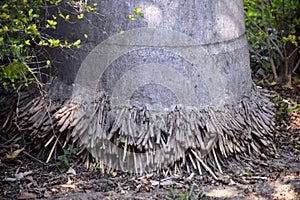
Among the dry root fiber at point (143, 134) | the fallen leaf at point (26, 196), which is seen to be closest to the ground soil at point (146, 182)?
the fallen leaf at point (26, 196)

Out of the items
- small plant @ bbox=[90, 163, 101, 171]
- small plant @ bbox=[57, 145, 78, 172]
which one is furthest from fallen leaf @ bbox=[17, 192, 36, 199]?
small plant @ bbox=[90, 163, 101, 171]

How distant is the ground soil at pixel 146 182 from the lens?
353 cm

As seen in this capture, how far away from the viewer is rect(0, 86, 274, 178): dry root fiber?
3775mm

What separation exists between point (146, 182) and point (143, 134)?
371mm

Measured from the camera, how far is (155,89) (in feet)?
12.6

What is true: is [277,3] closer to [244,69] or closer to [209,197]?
[244,69]

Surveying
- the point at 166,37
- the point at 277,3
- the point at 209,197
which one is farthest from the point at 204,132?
the point at 277,3

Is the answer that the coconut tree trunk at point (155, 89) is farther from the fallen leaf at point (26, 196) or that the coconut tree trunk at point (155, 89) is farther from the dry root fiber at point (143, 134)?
the fallen leaf at point (26, 196)

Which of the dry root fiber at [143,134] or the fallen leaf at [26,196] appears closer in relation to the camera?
the fallen leaf at [26,196]

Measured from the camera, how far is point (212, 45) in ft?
12.9

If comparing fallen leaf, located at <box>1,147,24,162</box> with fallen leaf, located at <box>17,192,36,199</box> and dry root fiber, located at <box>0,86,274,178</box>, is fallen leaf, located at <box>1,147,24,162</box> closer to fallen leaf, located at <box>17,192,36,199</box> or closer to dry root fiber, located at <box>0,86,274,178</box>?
dry root fiber, located at <box>0,86,274,178</box>

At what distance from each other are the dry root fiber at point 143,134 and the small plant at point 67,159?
62mm

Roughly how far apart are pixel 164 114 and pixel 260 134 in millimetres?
924

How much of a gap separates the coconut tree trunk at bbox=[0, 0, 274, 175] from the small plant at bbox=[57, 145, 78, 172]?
0.38 feet
